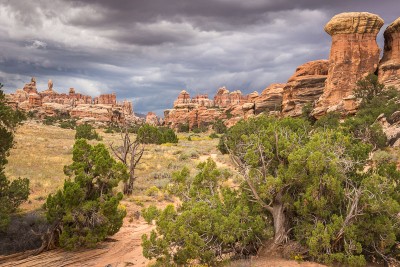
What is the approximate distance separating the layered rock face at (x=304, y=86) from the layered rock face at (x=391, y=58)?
9632mm

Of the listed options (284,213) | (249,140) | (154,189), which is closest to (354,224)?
(284,213)

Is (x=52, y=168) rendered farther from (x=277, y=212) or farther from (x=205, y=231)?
(x=277, y=212)

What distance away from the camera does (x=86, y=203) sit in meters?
10.6

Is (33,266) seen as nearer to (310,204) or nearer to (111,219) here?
(111,219)

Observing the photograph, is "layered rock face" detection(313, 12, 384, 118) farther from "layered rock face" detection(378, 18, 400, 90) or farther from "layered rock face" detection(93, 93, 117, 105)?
"layered rock face" detection(93, 93, 117, 105)

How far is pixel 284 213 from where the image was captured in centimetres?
920

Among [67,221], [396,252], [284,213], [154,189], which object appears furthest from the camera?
[154,189]

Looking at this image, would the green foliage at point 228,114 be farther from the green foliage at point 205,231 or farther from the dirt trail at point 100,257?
the green foliage at point 205,231

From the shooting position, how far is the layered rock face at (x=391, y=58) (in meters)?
43.4

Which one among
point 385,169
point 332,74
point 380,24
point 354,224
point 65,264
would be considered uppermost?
point 380,24

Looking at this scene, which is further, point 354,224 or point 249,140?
point 249,140

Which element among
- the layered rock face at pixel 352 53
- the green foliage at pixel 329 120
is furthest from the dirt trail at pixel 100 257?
the layered rock face at pixel 352 53

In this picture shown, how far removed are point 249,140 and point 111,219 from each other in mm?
5298

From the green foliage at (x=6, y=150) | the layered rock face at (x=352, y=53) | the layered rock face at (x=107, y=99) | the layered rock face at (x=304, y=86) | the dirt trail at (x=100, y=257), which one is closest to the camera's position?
the dirt trail at (x=100, y=257)
